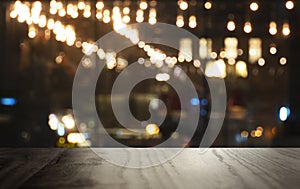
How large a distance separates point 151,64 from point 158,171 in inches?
125

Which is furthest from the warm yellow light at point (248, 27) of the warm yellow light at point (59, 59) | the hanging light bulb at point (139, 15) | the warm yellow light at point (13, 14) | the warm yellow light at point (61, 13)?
the warm yellow light at point (13, 14)

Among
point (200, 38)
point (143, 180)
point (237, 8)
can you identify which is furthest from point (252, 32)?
point (143, 180)

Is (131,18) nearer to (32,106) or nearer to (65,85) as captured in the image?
(65,85)

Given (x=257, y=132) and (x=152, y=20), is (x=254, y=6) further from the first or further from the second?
(x=257, y=132)

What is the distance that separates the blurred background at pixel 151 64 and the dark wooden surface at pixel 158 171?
8.49ft

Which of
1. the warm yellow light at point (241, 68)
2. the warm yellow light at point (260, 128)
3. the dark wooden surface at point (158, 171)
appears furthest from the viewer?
the warm yellow light at point (260, 128)

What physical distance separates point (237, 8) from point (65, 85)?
175 cm

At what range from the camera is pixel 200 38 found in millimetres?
3834

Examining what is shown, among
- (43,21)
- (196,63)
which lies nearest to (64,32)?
(43,21)

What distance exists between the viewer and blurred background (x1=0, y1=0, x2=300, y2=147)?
364 centimetres

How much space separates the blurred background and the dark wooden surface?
2586 mm

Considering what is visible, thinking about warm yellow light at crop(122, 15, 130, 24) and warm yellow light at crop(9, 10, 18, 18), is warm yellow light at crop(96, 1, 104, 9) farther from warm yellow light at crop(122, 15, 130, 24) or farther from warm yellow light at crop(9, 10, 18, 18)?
warm yellow light at crop(9, 10, 18, 18)

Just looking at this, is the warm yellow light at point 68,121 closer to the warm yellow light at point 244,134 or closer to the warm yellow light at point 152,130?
the warm yellow light at point 152,130

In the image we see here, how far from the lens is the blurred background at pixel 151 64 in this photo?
364cm
